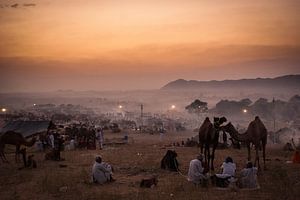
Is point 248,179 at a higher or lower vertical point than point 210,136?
lower

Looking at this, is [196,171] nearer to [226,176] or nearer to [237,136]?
[226,176]

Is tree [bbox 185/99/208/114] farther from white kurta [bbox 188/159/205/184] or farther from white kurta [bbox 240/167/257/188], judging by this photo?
white kurta [bbox 240/167/257/188]

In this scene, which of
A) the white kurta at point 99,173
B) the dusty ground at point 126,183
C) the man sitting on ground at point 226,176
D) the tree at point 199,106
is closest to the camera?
the dusty ground at point 126,183

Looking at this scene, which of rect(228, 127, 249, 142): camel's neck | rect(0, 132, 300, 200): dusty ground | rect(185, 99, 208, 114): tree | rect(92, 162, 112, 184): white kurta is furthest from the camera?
rect(185, 99, 208, 114): tree

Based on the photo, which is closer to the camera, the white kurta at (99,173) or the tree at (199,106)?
the white kurta at (99,173)

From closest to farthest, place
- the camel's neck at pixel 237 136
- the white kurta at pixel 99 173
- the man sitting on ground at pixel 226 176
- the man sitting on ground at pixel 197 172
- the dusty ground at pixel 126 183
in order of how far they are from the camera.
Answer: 1. the dusty ground at pixel 126 183
2. the man sitting on ground at pixel 226 176
3. the man sitting on ground at pixel 197 172
4. the white kurta at pixel 99 173
5. the camel's neck at pixel 237 136

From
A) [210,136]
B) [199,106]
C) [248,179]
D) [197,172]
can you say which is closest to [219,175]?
[197,172]

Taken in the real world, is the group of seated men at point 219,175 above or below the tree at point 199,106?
below

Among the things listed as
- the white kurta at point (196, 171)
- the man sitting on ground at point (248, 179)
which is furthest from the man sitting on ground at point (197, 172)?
the man sitting on ground at point (248, 179)

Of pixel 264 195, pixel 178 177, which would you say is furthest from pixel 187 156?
pixel 264 195

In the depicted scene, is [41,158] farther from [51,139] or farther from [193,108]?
[193,108]

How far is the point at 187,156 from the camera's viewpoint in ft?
88.0

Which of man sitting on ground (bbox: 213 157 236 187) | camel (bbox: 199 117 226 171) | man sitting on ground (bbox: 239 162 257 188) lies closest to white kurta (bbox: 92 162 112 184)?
man sitting on ground (bbox: 213 157 236 187)

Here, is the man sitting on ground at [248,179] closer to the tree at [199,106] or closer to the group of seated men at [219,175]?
the group of seated men at [219,175]
